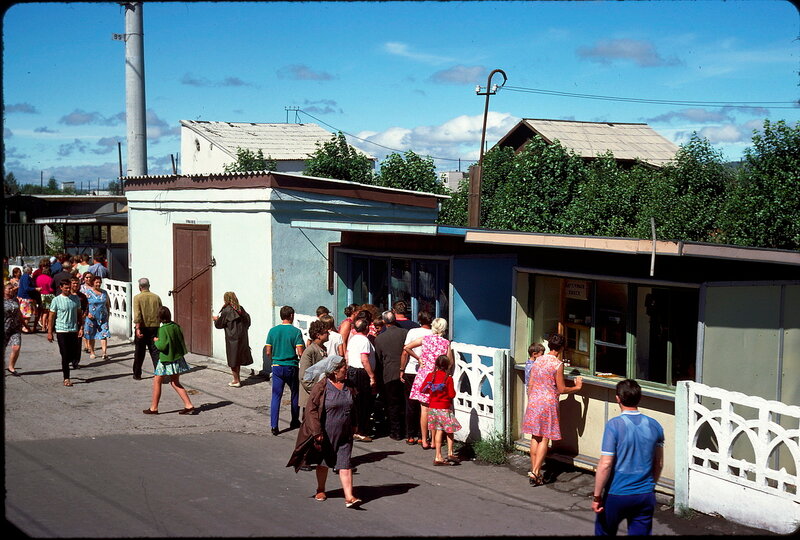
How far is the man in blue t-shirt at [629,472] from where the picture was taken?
19.4 ft

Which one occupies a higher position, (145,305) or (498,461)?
(145,305)

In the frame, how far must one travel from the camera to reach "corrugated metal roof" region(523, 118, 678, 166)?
55844 mm

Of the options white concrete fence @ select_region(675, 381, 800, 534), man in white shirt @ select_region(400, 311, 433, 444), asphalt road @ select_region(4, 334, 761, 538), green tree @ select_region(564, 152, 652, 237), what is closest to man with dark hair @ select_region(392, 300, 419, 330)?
man in white shirt @ select_region(400, 311, 433, 444)

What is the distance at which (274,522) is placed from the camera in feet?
23.9

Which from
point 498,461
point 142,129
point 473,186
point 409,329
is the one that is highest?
point 142,129

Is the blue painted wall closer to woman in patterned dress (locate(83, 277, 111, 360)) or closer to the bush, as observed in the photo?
the bush

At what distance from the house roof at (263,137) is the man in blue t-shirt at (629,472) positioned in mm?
53562

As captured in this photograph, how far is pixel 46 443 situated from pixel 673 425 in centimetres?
744

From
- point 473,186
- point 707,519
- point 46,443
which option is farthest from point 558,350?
point 473,186

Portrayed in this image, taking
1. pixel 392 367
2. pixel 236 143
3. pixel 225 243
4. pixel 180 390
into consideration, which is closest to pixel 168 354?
pixel 180 390

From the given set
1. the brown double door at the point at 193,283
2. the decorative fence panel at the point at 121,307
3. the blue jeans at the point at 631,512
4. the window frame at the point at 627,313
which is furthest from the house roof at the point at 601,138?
the blue jeans at the point at 631,512

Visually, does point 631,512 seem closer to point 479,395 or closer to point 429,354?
point 429,354

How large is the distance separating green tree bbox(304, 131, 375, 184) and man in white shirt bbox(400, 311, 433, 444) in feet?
76.7

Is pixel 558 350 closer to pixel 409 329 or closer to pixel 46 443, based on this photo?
pixel 409 329
